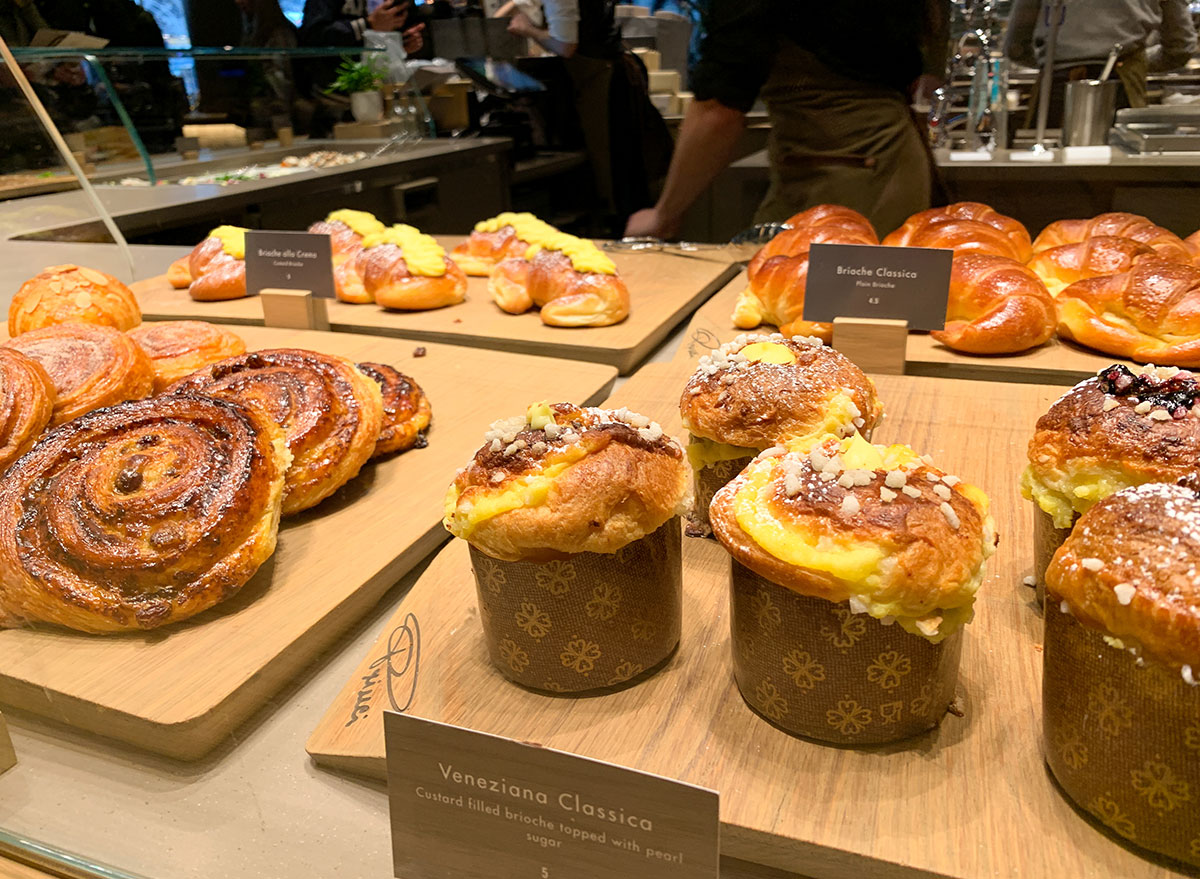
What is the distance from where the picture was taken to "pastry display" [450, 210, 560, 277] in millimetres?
3586

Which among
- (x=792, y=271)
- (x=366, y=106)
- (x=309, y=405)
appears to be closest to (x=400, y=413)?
(x=309, y=405)

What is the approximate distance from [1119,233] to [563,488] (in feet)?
8.34

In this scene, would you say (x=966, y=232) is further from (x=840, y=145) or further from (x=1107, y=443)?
(x=1107, y=443)

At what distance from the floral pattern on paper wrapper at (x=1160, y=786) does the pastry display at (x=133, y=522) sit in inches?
54.9

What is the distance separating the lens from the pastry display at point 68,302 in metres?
2.73

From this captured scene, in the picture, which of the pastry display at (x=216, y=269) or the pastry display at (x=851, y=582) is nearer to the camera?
the pastry display at (x=851, y=582)

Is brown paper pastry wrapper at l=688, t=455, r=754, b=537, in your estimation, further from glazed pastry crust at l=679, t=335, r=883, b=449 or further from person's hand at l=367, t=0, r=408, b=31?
person's hand at l=367, t=0, r=408, b=31

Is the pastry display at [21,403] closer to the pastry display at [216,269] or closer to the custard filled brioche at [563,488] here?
the custard filled brioche at [563,488]

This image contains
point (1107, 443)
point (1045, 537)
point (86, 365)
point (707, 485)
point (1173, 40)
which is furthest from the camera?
point (1173, 40)

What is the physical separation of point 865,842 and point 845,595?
30 centimetres

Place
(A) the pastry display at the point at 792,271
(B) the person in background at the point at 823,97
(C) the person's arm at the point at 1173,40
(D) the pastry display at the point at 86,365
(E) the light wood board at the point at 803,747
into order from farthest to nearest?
(B) the person in background at the point at 823,97 < (A) the pastry display at the point at 792,271 < (C) the person's arm at the point at 1173,40 < (D) the pastry display at the point at 86,365 < (E) the light wood board at the point at 803,747

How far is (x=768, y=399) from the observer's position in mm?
1607

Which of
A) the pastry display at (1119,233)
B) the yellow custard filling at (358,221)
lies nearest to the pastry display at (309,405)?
the yellow custard filling at (358,221)

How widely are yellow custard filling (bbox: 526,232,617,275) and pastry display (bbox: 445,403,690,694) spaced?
1.75 meters
